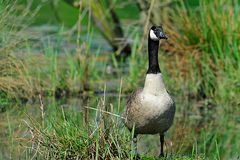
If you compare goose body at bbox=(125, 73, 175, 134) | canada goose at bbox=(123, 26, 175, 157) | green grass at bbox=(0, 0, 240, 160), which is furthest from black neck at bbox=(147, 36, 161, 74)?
green grass at bbox=(0, 0, 240, 160)

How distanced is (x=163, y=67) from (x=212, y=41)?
2.78 feet

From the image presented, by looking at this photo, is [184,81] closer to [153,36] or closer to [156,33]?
[153,36]

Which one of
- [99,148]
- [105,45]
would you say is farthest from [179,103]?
[105,45]

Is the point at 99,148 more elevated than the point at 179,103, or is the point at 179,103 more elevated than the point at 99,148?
the point at 99,148

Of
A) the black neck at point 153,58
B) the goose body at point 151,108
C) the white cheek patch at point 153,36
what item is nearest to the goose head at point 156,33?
the white cheek patch at point 153,36

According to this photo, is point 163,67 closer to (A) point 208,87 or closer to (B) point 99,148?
(A) point 208,87

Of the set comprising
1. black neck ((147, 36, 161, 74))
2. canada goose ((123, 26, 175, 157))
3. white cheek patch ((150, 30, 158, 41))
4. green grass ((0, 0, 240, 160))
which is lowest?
green grass ((0, 0, 240, 160))

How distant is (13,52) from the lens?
11570 millimetres

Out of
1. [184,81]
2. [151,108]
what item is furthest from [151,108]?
[184,81]

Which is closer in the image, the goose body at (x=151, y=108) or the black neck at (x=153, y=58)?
the goose body at (x=151, y=108)

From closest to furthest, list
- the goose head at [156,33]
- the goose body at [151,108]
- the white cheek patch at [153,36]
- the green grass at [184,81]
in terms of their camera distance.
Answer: the goose body at [151,108]
the goose head at [156,33]
the white cheek patch at [153,36]
the green grass at [184,81]

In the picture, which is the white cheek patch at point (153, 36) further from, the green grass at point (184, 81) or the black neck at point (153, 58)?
Result: the green grass at point (184, 81)

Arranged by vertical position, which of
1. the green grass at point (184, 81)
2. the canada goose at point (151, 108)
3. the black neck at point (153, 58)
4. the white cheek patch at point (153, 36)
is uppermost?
the white cheek patch at point (153, 36)

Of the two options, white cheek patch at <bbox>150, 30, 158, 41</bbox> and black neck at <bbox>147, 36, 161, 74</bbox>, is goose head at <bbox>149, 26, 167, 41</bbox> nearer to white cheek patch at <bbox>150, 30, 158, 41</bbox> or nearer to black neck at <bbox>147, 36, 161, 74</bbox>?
white cheek patch at <bbox>150, 30, 158, 41</bbox>
